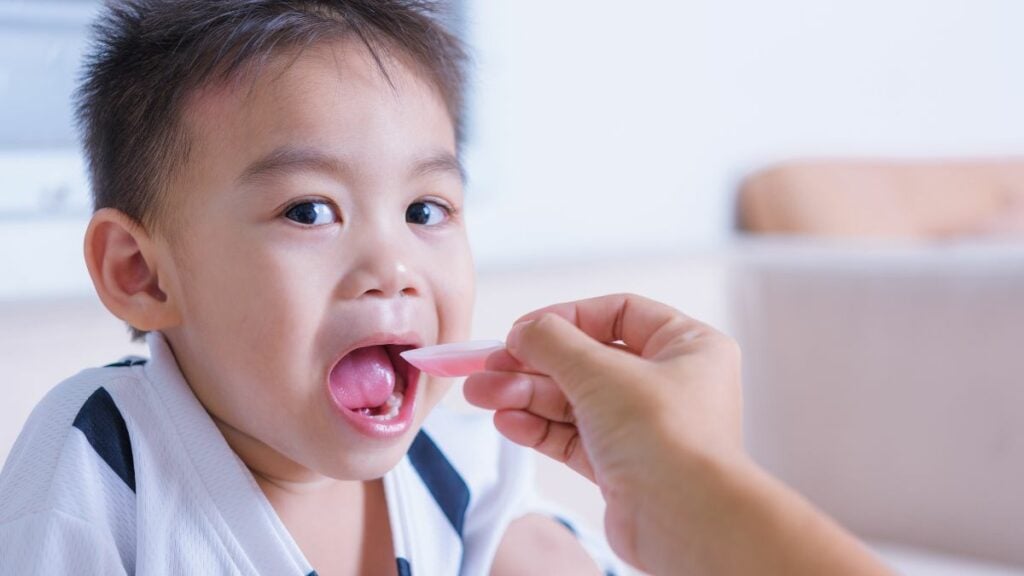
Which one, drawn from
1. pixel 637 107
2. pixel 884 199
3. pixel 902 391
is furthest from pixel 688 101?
pixel 902 391

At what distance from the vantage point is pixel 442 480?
0.99 m

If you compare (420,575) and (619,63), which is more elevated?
(619,63)

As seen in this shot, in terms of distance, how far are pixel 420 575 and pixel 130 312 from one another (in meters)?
0.31

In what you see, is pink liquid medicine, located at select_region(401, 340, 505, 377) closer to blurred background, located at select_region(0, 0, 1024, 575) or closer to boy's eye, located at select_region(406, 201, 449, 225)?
boy's eye, located at select_region(406, 201, 449, 225)

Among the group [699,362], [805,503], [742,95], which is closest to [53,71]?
[699,362]

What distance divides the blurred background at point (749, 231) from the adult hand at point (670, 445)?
1.75 ft

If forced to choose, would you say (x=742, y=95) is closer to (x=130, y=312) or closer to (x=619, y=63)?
(x=619, y=63)

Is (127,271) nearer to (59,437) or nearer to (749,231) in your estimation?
(59,437)

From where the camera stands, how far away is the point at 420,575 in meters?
0.90

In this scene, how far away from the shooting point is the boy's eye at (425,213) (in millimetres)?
850

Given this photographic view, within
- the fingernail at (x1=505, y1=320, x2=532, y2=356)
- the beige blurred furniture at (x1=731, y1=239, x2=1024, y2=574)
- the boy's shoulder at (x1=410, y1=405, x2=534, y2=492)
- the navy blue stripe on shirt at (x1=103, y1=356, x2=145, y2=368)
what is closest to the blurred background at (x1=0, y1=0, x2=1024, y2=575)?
the beige blurred furniture at (x1=731, y1=239, x2=1024, y2=574)

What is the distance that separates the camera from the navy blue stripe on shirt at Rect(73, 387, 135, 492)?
0.78 metres

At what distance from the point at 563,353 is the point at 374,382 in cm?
18

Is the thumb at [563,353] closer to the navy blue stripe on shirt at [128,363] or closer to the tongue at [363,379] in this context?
the tongue at [363,379]
